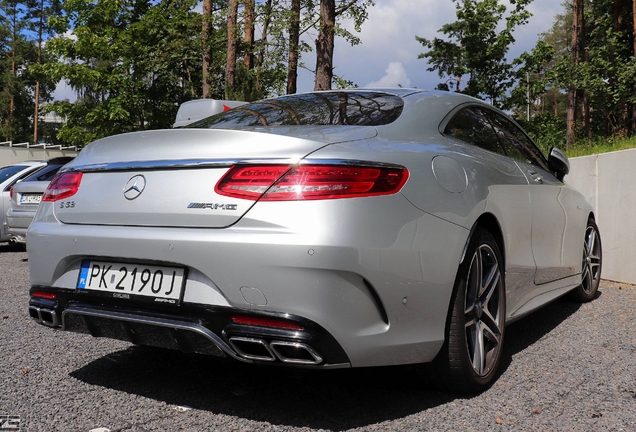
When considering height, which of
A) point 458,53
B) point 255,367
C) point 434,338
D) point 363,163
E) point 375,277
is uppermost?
point 458,53

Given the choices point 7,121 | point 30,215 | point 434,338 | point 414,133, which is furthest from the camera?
point 7,121

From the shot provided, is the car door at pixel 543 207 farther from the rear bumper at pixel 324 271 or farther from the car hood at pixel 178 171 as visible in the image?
the car hood at pixel 178 171

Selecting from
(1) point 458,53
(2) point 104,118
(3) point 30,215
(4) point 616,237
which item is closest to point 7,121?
(2) point 104,118

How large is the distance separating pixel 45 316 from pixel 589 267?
4624 mm

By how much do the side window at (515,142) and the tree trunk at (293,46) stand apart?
1595 centimetres

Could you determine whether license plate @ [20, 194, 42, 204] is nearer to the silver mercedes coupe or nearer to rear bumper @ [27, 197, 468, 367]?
the silver mercedes coupe

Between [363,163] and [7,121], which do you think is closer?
[363,163]

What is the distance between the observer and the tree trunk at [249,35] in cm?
2083

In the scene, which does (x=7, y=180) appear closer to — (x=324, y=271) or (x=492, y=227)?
(x=492, y=227)

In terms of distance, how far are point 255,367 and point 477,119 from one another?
6.33 feet

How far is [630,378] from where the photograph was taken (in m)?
3.51

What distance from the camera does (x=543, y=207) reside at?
4242 mm

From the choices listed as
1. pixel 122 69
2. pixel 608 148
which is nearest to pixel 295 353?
pixel 608 148

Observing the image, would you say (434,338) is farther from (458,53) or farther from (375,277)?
(458,53)
